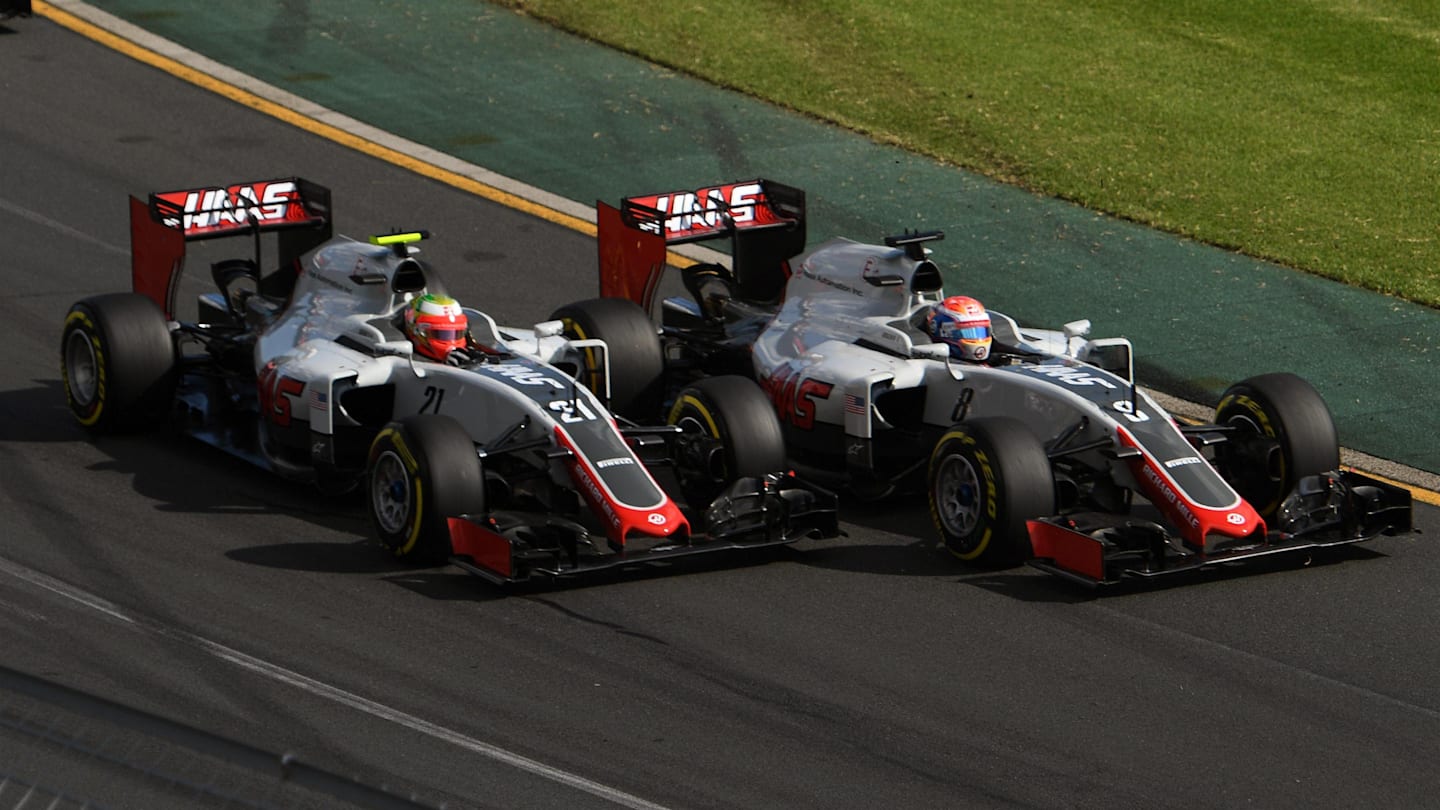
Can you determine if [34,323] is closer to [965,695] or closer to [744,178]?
[744,178]

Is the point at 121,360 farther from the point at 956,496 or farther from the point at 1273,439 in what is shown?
the point at 1273,439

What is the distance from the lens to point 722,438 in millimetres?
13648

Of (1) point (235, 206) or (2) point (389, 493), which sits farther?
(1) point (235, 206)

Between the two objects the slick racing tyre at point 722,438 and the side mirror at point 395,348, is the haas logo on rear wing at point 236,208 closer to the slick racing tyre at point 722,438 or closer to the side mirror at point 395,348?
the side mirror at point 395,348

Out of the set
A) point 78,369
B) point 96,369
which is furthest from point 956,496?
point 78,369

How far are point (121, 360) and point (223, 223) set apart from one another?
164 cm

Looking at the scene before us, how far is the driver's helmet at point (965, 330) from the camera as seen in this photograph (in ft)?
47.5

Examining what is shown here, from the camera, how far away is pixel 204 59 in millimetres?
24969

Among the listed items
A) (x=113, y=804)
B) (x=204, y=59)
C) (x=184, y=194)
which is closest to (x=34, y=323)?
(x=184, y=194)

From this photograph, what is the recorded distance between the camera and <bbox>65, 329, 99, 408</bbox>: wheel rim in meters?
15.5

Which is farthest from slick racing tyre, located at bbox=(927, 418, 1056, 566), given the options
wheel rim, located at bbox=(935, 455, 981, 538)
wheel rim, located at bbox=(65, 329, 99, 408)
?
wheel rim, located at bbox=(65, 329, 99, 408)

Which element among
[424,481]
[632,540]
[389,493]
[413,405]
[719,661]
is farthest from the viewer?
[413,405]

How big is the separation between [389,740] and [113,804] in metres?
2.63

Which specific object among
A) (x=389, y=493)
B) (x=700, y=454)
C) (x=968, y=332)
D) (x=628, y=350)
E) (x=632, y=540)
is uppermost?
(x=968, y=332)
